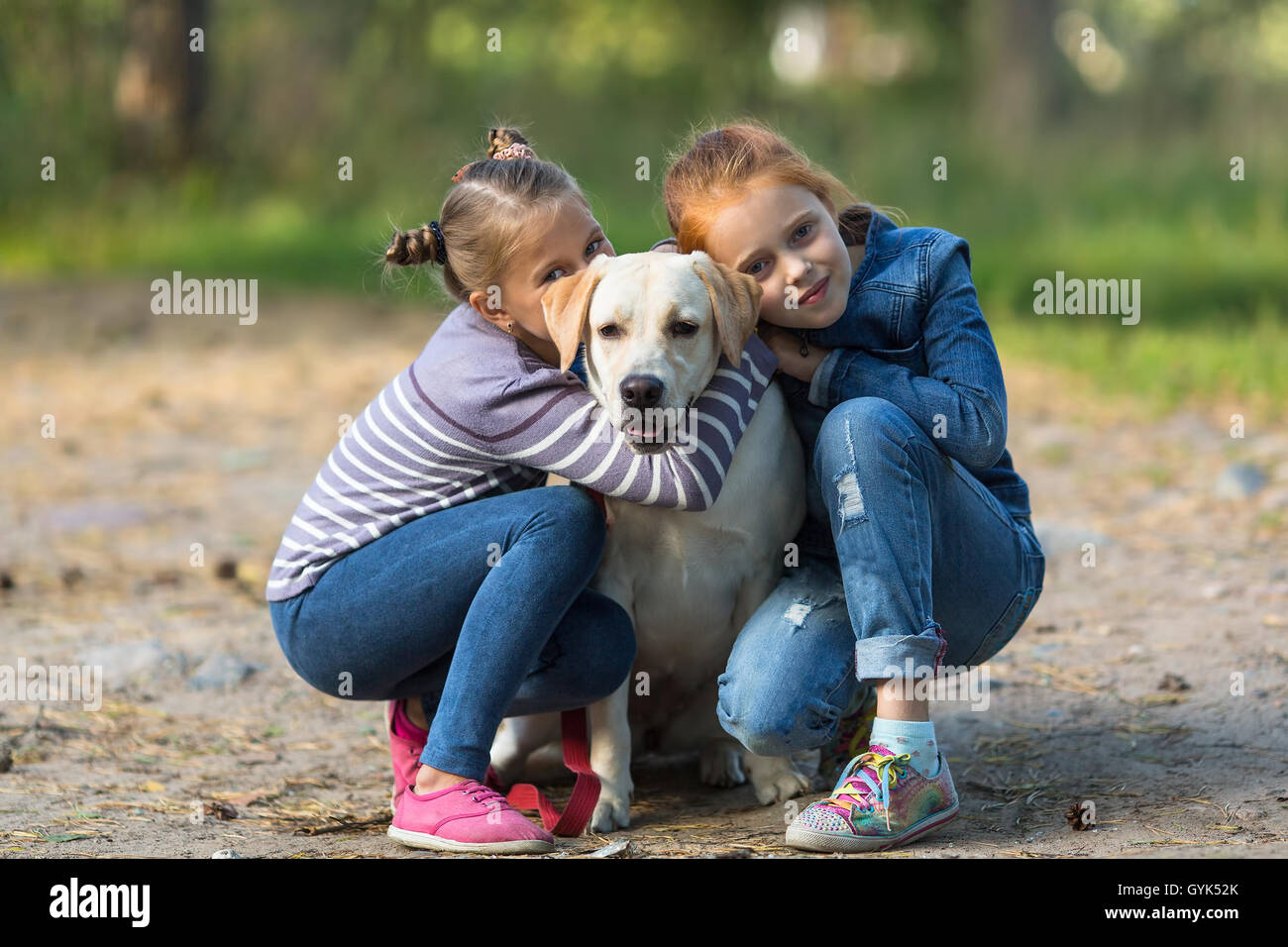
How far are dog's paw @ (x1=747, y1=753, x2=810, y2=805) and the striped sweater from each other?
676 millimetres

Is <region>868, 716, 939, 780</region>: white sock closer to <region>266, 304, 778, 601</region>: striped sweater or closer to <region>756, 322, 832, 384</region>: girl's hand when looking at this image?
<region>266, 304, 778, 601</region>: striped sweater

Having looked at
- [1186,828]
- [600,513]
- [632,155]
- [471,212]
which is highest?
[632,155]

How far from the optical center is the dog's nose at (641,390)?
262 centimetres

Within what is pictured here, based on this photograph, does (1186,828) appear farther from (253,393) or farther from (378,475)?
(253,393)

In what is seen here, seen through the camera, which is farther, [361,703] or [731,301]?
[361,703]

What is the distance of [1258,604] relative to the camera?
4.15 meters

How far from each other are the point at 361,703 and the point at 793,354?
5.78 feet

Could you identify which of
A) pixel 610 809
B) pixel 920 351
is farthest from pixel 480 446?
pixel 920 351

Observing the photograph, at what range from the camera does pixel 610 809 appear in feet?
9.56

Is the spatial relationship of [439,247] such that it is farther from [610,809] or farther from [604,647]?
[610,809]

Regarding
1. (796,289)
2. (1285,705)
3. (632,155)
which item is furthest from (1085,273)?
(796,289)

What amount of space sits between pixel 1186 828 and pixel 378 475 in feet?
5.65

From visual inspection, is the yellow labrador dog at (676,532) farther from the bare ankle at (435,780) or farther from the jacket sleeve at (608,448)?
the bare ankle at (435,780)

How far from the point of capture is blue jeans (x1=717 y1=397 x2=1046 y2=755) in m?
2.61
